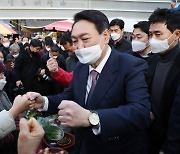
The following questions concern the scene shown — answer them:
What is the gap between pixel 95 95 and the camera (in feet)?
5.67

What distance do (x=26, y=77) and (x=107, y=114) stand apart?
446cm

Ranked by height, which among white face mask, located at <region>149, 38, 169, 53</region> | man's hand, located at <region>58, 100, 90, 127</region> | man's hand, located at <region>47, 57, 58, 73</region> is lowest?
man's hand, located at <region>47, 57, 58, 73</region>

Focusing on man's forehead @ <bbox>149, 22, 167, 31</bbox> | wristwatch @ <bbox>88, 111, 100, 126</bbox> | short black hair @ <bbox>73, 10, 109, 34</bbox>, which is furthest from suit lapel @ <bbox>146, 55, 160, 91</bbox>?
wristwatch @ <bbox>88, 111, 100, 126</bbox>

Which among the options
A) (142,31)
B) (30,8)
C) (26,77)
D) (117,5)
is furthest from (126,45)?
(117,5)

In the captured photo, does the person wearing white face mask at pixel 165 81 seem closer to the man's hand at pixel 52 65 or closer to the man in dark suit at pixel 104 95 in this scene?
the man in dark suit at pixel 104 95

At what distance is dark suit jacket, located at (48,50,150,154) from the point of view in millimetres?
1448

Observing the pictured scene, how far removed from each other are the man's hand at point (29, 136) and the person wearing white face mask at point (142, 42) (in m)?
2.92

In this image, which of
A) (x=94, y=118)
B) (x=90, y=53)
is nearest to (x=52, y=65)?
(x=90, y=53)

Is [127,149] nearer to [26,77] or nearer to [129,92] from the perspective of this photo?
[129,92]

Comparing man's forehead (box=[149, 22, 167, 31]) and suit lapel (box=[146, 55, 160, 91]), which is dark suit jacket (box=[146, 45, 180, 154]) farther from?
man's forehead (box=[149, 22, 167, 31])

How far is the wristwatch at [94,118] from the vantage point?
1.35m

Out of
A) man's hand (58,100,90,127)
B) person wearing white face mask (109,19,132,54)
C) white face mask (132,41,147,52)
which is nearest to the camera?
man's hand (58,100,90,127)

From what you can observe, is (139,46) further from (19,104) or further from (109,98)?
(19,104)

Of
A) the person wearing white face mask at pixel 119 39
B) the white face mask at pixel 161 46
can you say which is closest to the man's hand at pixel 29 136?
the white face mask at pixel 161 46
